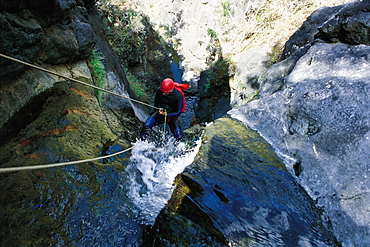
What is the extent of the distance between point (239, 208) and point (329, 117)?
2146 mm

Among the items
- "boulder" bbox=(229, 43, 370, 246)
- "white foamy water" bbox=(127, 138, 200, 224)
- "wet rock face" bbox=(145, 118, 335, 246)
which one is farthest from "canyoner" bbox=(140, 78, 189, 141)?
"wet rock face" bbox=(145, 118, 335, 246)

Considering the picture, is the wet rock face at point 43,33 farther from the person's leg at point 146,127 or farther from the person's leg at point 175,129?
the person's leg at point 175,129

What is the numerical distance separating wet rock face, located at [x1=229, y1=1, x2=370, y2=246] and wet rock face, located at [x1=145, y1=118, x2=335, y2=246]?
0.25 metres

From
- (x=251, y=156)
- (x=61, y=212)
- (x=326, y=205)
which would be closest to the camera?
(x=61, y=212)

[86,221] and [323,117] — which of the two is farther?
[323,117]

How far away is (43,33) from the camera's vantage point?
331cm

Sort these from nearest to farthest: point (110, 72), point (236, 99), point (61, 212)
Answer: point (61, 212) → point (110, 72) → point (236, 99)

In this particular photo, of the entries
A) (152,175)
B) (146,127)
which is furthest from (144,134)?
(152,175)

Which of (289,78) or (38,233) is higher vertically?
(38,233)

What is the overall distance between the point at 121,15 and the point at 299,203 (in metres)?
8.88

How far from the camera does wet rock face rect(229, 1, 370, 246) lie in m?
2.32

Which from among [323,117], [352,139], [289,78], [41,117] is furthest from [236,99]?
[41,117]

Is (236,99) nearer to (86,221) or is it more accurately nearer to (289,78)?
(289,78)

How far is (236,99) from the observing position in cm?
675
